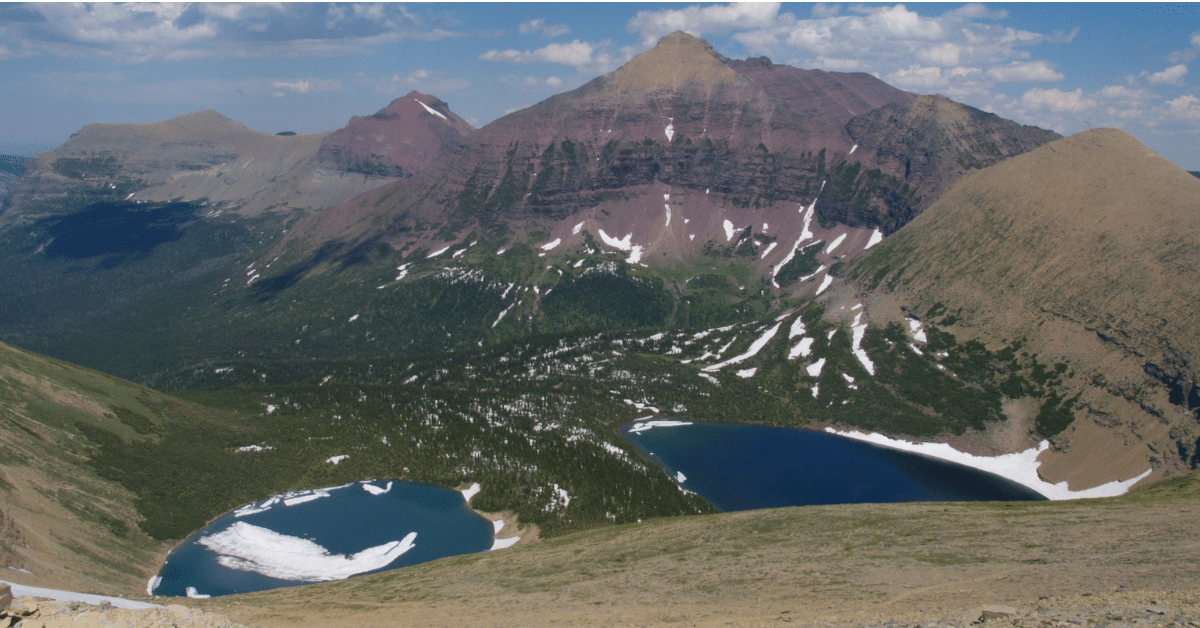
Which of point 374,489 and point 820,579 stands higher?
point 820,579

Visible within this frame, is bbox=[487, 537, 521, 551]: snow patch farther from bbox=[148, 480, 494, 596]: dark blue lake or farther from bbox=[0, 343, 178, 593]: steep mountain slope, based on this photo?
bbox=[0, 343, 178, 593]: steep mountain slope

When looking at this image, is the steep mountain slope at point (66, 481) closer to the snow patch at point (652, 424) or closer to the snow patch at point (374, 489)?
the snow patch at point (374, 489)

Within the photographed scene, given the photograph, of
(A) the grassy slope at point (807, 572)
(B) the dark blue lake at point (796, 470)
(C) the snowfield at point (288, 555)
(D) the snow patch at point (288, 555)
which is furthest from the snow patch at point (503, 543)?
(B) the dark blue lake at point (796, 470)

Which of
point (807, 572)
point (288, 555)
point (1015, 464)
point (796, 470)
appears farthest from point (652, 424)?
point (807, 572)

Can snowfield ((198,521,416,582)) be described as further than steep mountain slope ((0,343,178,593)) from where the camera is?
Yes

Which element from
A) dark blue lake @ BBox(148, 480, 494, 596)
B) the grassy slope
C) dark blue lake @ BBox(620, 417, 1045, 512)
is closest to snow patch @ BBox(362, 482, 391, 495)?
dark blue lake @ BBox(148, 480, 494, 596)

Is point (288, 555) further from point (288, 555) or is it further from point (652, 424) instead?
point (652, 424)
